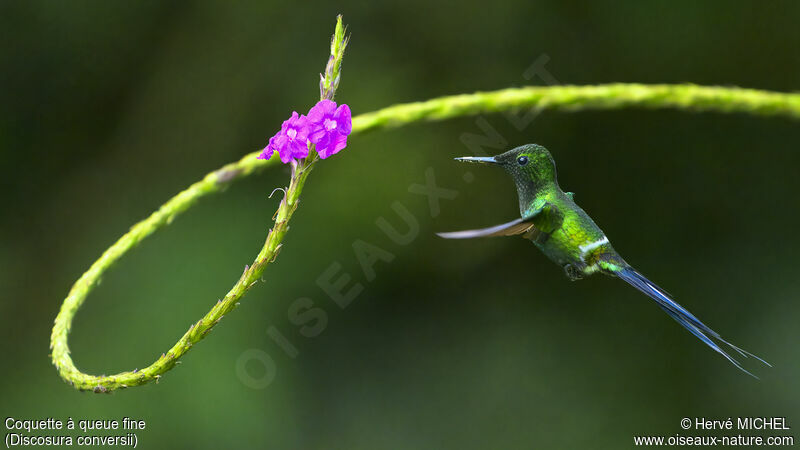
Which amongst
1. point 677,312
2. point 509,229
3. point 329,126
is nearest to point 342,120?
point 329,126

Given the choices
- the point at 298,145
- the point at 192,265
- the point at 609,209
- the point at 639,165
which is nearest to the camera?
the point at 298,145

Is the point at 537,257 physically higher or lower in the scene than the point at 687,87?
higher

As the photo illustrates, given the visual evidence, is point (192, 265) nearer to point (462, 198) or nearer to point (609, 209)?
point (462, 198)

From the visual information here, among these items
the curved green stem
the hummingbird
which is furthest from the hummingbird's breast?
the curved green stem

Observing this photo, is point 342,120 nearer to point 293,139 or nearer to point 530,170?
point 293,139

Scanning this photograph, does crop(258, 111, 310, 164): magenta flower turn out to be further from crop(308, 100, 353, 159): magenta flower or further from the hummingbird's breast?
the hummingbird's breast

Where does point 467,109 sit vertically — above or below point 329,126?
above

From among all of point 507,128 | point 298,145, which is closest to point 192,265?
point 507,128

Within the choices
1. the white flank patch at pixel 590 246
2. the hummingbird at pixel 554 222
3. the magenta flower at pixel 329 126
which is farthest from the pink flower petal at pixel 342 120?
the white flank patch at pixel 590 246
